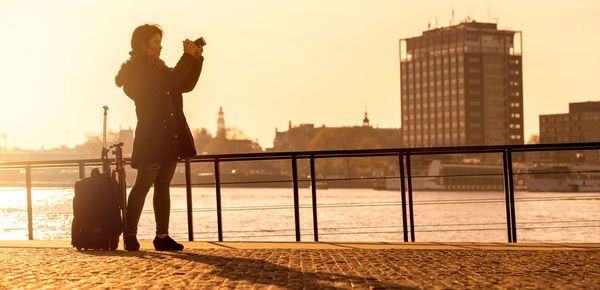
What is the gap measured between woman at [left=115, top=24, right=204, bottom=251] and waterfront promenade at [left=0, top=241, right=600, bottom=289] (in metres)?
0.47

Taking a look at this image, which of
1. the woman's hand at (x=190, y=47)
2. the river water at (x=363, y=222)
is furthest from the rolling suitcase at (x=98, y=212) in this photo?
the river water at (x=363, y=222)

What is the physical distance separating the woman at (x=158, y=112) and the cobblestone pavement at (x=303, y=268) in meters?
0.49

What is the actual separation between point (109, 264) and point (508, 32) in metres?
180

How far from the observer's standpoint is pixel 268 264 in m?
6.65

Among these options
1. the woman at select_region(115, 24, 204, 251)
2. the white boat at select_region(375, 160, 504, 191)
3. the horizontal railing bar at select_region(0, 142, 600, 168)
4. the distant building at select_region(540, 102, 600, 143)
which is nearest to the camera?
the woman at select_region(115, 24, 204, 251)

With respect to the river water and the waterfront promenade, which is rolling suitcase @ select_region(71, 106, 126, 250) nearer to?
the waterfront promenade

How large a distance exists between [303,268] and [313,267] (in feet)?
0.28

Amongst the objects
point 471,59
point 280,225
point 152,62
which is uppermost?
point 471,59

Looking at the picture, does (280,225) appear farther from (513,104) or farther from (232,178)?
(513,104)

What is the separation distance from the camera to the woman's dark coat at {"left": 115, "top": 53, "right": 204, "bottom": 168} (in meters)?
7.73

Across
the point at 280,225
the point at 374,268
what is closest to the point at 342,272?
the point at 374,268

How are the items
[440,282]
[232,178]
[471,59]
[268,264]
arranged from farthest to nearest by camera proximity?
[471,59]
[232,178]
[268,264]
[440,282]

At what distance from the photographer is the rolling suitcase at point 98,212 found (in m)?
8.02

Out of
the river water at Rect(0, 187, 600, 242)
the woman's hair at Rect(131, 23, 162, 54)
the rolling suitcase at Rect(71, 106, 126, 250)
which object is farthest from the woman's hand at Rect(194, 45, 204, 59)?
the river water at Rect(0, 187, 600, 242)
